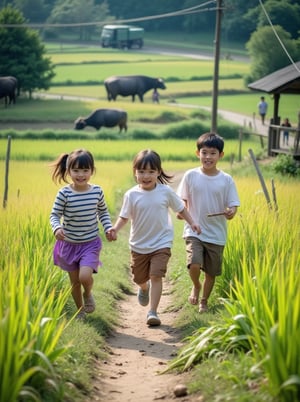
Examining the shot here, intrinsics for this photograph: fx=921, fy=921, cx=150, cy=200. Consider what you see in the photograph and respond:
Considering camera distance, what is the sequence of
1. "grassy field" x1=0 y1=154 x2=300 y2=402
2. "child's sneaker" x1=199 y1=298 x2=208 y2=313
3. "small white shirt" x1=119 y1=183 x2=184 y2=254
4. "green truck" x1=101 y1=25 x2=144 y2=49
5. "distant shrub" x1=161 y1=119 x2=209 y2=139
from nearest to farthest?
1. "grassy field" x1=0 y1=154 x2=300 y2=402
2. "small white shirt" x1=119 y1=183 x2=184 y2=254
3. "child's sneaker" x1=199 y1=298 x2=208 y2=313
4. "distant shrub" x1=161 y1=119 x2=209 y2=139
5. "green truck" x1=101 y1=25 x2=144 y2=49

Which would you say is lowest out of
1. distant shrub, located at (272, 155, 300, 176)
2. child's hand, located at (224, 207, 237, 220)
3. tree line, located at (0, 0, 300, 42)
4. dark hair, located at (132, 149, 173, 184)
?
distant shrub, located at (272, 155, 300, 176)

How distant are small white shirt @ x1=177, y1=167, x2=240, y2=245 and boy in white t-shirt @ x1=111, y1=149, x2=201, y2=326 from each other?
214 mm

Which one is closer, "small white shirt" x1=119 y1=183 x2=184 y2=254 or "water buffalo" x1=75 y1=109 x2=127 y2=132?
"small white shirt" x1=119 y1=183 x2=184 y2=254

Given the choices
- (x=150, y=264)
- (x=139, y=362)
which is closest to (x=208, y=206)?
(x=150, y=264)

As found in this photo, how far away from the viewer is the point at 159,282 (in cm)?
750

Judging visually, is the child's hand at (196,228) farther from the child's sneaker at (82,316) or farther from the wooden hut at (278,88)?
the wooden hut at (278,88)

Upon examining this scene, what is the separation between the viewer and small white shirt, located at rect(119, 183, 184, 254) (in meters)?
7.37

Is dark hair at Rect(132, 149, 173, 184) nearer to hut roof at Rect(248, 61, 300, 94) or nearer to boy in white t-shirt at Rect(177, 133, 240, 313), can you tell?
boy in white t-shirt at Rect(177, 133, 240, 313)

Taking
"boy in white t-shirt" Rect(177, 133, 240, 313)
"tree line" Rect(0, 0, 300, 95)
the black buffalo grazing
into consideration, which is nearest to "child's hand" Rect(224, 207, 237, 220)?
"boy in white t-shirt" Rect(177, 133, 240, 313)

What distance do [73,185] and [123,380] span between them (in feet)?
6.13

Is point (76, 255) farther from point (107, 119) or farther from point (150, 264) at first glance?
point (107, 119)

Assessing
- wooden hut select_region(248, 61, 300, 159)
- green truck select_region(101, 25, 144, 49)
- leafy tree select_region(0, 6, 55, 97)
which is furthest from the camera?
green truck select_region(101, 25, 144, 49)

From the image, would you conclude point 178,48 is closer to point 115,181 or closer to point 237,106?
point 237,106

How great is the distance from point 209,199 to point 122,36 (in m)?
60.4
